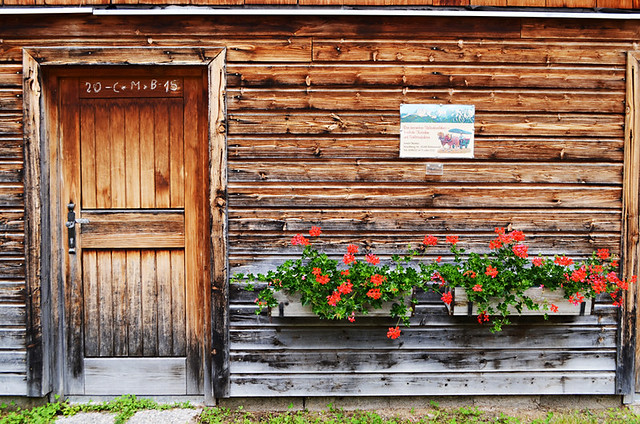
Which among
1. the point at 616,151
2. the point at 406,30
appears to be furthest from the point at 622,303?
the point at 406,30

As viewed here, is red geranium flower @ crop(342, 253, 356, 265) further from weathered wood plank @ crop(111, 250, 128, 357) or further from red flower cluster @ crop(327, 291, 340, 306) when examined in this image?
weathered wood plank @ crop(111, 250, 128, 357)

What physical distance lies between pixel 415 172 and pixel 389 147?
0.90ft

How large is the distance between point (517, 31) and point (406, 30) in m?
0.84

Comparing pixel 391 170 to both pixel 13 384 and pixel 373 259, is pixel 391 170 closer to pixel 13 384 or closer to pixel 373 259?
pixel 373 259

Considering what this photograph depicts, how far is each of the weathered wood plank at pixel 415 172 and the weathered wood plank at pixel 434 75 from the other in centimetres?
59

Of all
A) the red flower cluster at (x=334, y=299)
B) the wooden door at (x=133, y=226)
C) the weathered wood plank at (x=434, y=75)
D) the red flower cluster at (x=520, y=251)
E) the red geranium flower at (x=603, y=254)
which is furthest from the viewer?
the wooden door at (x=133, y=226)

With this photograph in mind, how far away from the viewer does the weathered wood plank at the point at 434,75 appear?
122 inches

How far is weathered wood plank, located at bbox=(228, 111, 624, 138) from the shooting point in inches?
122

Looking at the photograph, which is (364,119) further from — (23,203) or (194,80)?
(23,203)

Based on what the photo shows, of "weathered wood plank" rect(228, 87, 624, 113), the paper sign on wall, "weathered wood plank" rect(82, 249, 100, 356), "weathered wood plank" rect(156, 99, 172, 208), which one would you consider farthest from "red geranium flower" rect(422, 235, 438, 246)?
"weathered wood plank" rect(82, 249, 100, 356)

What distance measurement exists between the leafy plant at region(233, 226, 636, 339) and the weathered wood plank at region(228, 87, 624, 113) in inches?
37.8

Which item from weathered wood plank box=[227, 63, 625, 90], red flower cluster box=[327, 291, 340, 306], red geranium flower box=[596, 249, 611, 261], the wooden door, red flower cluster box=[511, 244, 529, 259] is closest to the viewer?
red flower cluster box=[327, 291, 340, 306]

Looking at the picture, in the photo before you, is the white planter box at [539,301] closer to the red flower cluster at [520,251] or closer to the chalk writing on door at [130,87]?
the red flower cluster at [520,251]

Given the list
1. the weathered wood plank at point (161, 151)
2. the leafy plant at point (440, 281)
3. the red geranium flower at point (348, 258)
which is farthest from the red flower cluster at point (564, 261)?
the weathered wood plank at point (161, 151)
